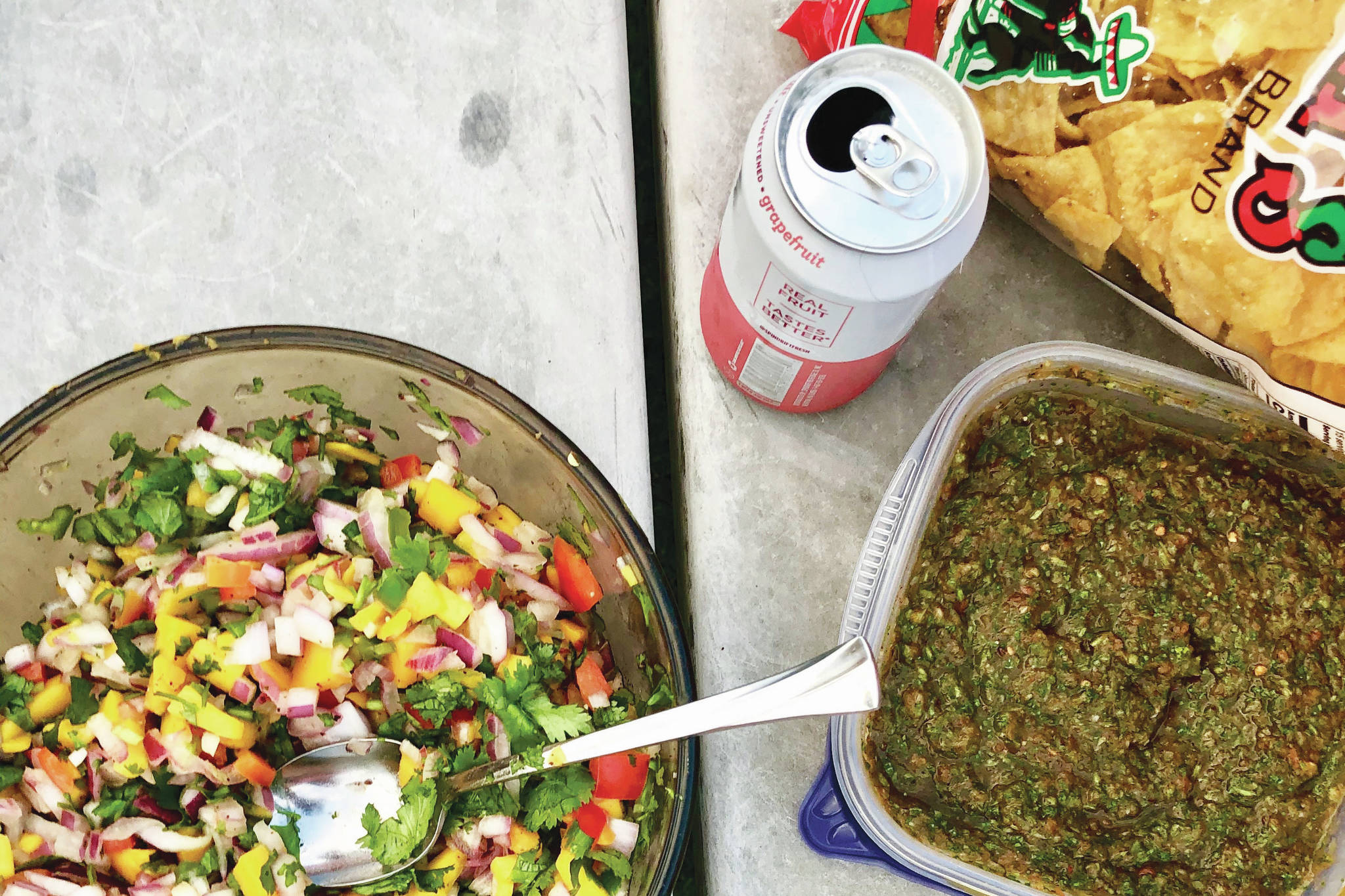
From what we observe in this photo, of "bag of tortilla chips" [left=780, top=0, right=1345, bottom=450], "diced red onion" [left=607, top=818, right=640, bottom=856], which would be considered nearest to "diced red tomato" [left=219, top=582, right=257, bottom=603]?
"diced red onion" [left=607, top=818, right=640, bottom=856]

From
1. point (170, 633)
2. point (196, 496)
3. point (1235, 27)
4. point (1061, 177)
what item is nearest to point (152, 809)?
point (170, 633)

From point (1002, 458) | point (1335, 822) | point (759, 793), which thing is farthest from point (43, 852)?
point (1335, 822)

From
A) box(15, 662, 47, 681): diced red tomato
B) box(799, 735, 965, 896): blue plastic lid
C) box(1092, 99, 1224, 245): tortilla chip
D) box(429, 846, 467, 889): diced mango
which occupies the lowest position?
box(799, 735, 965, 896): blue plastic lid

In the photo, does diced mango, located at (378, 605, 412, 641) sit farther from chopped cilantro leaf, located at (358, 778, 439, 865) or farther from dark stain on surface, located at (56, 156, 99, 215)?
dark stain on surface, located at (56, 156, 99, 215)

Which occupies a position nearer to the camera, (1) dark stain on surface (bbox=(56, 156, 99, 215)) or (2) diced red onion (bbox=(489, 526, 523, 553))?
(2) diced red onion (bbox=(489, 526, 523, 553))

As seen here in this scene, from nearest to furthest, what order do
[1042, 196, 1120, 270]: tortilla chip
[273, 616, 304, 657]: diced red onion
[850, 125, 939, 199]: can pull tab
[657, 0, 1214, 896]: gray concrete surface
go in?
1. [850, 125, 939, 199]: can pull tab
2. [273, 616, 304, 657]: diced red onion
3. [1042, 196, 1120, 270]: tortilla chip
4. [657, 0, 1214, 896]: gray concrete surface

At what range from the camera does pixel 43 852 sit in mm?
779

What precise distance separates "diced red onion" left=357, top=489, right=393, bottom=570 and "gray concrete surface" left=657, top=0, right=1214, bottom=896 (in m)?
0.32

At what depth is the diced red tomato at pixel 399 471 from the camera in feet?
2.87

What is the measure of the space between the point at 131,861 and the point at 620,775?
1.22 feet

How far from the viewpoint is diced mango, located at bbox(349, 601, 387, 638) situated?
78 cm

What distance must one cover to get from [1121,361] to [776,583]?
14.9 inches

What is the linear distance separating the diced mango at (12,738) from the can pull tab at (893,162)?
754mm

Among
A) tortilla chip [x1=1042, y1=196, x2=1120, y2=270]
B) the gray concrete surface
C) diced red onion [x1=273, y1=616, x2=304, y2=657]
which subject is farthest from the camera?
the gray concrete surface
